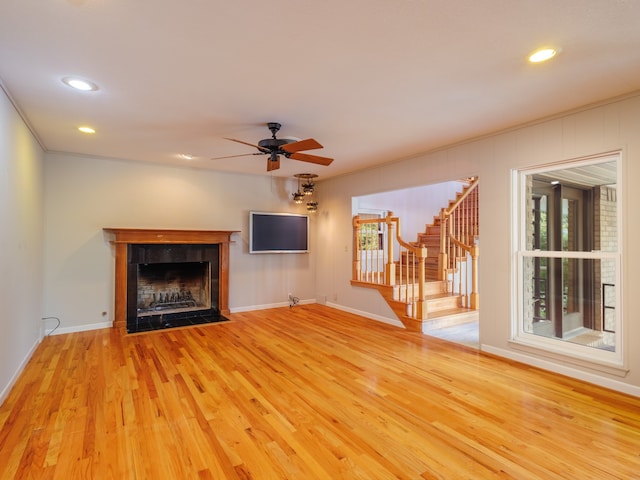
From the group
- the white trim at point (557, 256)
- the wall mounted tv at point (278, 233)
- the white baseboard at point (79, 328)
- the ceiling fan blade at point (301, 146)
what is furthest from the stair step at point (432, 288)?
the white baseboard at point (79, 328)

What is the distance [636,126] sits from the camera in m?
2.84

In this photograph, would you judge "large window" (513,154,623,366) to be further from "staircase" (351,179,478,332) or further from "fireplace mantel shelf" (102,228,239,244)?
"fireplace mantel shelf" (102,228,239,244)

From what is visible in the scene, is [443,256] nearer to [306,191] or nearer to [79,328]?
[306,191]

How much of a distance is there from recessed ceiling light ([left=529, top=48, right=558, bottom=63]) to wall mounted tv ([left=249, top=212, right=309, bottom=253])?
477 centimetres

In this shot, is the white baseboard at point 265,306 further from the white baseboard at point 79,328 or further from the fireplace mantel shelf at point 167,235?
the white baseboard at point 79,328

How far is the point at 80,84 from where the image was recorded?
2.68 meters

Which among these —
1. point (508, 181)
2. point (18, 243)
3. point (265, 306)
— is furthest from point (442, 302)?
point (18, 243)

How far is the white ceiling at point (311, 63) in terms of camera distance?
1.85 meters

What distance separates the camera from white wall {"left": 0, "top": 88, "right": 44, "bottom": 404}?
2.82 meters

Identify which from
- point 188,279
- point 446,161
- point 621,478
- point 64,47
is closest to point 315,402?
point 621,478

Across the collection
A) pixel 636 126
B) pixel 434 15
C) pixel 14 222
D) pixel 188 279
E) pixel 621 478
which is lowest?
pixel 621 478

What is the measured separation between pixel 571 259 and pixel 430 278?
300cm

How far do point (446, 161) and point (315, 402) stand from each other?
339 centimetres

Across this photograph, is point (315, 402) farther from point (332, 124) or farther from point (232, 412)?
point (332, 124)
